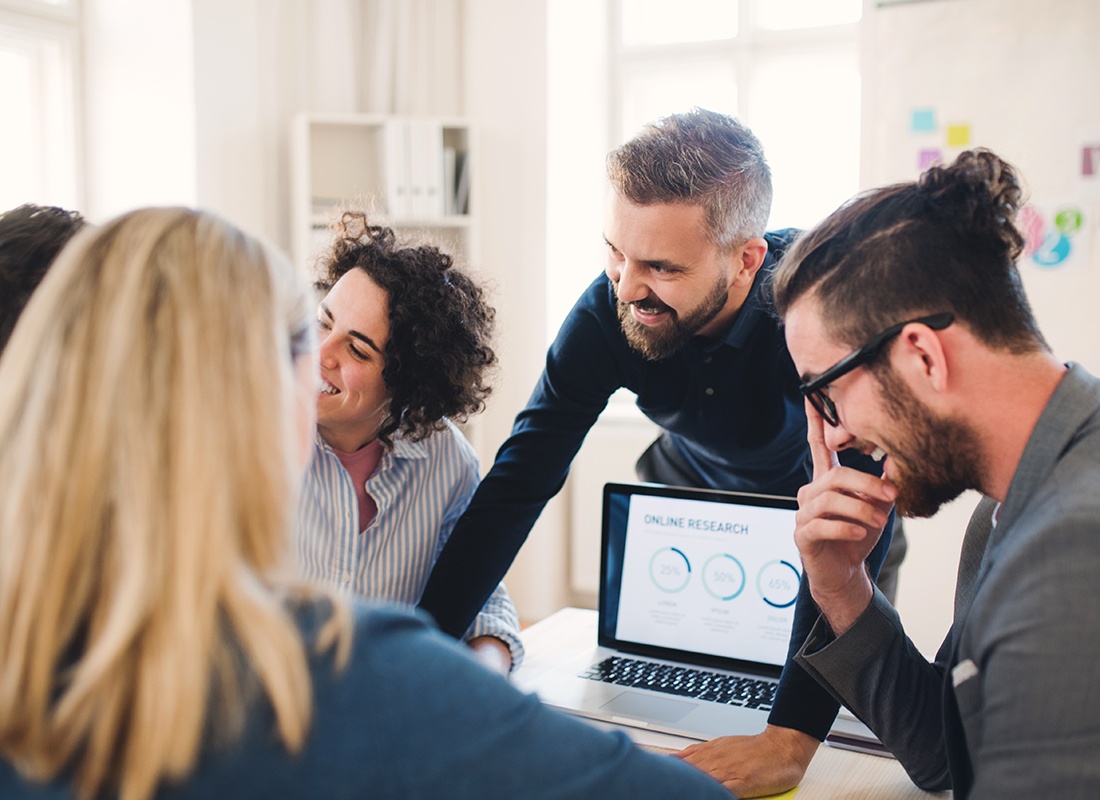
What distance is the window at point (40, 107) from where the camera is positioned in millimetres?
3701

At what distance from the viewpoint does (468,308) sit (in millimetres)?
1959

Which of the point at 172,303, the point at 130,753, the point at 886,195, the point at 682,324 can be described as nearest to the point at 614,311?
the point at 682,324

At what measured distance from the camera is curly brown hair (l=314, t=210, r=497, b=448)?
1.84 metres

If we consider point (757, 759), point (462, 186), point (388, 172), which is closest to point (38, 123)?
point (388, 172)

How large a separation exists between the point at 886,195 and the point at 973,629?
484 mm

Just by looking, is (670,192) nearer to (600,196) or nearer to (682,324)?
(682,324)

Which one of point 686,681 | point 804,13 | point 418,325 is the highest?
point 804,13

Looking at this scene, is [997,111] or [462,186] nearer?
[997,111]

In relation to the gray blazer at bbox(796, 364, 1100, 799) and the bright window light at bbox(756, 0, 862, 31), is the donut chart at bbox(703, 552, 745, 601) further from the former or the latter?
the bright window light at bbox(756, 0, 862, 31)

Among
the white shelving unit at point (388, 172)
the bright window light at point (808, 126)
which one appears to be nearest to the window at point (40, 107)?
the white shelving unit at point (388, 172)

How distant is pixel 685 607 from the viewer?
1.79m

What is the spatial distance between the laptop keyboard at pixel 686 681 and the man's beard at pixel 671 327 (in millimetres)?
538

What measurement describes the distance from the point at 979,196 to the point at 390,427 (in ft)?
3.52

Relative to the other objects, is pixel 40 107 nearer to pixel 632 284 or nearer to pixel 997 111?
pixel 632 284
